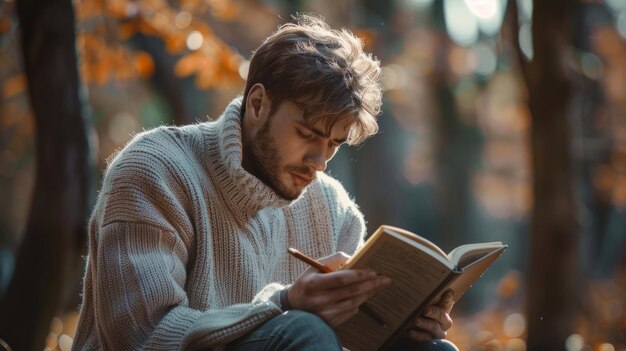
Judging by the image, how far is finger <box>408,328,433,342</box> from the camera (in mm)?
3270

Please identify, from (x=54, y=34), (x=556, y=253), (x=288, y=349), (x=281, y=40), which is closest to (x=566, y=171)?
(x=556, y=253)

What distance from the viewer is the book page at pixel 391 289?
290 cm

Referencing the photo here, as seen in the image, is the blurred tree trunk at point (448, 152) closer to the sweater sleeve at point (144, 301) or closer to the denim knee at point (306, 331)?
the sweater sleeve at point (144, 301)

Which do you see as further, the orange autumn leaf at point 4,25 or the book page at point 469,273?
the orange autumn leaf at point 4,25

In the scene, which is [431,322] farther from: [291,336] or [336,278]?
[291,336]

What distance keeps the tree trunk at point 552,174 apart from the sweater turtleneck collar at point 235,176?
3.98 m

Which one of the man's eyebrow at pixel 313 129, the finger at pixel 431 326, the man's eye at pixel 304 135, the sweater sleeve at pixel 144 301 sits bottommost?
the finger at pixel 431 326

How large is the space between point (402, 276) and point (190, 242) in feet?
2.37

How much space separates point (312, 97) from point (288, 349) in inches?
37.7

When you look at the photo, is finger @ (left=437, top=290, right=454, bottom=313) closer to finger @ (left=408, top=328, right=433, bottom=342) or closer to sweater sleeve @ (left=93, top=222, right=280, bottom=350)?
finger @ (left=408, top=328, right=433, bottom=342)

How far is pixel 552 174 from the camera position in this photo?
7102 millimetres

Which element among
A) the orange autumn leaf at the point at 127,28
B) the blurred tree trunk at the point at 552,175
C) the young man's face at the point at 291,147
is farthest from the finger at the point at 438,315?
the orange autumn leaf at the point at 127,28

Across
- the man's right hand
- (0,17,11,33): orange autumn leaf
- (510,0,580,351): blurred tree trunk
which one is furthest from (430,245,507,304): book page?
(0,17,11,33): orange autumn leaf

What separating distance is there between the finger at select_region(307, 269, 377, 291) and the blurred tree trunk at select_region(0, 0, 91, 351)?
341 cm
